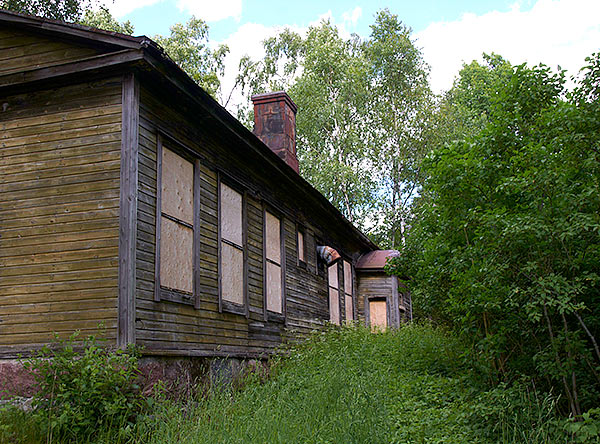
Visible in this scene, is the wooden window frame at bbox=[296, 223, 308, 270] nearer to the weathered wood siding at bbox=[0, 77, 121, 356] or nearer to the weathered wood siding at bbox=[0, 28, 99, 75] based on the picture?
the weathered wood siding at bbox=[0, 77, 121, 356]

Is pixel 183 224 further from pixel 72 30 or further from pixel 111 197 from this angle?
pixel 72 30

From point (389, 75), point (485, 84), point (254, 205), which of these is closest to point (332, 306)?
point (254, 205)

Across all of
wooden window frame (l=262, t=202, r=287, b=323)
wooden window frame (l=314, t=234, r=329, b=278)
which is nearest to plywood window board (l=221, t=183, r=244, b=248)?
wooden window frame (l=262, t=202, r=287, b=323)

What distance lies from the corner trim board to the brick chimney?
801 cm

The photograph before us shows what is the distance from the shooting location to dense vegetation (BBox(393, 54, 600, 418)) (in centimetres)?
671

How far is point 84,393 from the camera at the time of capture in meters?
6.48

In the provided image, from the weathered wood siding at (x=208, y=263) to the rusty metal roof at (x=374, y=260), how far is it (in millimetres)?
6991

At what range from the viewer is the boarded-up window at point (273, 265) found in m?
12.0

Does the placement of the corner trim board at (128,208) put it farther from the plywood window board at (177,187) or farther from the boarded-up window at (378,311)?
the boarded-up window at (378,311)

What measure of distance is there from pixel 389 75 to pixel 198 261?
24.4 metres

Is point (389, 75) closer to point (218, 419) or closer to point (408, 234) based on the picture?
point (408, 234)

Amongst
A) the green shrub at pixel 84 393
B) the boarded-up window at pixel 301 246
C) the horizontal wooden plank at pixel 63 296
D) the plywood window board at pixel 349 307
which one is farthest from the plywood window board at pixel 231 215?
the plywood window board at pixel 349 307

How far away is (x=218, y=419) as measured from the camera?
6.88 m

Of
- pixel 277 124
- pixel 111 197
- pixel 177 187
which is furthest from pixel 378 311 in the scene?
pixel 111 197
